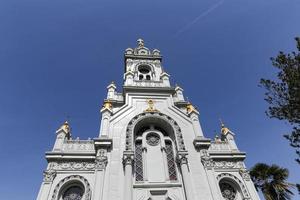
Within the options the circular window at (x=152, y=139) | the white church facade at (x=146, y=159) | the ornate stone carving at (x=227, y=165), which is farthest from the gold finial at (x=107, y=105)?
the ornate stone carving at (x=227, y=165)

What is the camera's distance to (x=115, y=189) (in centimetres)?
1520

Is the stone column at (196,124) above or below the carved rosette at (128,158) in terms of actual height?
above

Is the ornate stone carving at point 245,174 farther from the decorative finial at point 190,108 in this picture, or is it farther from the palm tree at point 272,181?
the decorative finial at point 190,108

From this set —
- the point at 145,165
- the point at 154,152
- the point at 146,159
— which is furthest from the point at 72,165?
the point at 154,152

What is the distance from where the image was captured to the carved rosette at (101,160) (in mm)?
16416

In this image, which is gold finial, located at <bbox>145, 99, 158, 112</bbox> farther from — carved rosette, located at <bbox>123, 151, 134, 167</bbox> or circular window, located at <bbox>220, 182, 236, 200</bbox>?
circular window, located at <bbox>220, 182, 236, 200</bbox>

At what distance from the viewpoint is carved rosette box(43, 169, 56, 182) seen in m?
15.6

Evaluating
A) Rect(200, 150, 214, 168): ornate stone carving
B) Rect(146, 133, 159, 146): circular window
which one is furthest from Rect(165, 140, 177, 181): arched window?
Rect(200, 150, 214, 168): ornate stone carving

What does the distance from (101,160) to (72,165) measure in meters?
2.53

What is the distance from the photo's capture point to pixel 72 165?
55.7ft

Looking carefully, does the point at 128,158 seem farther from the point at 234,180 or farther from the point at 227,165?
the point at 234,180

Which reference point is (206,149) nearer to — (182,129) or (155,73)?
(182,129)

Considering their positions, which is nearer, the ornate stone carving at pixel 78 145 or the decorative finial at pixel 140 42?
the ornate stone carving at pixel 78 145

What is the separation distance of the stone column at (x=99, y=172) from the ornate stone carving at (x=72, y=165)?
93 centimetres
